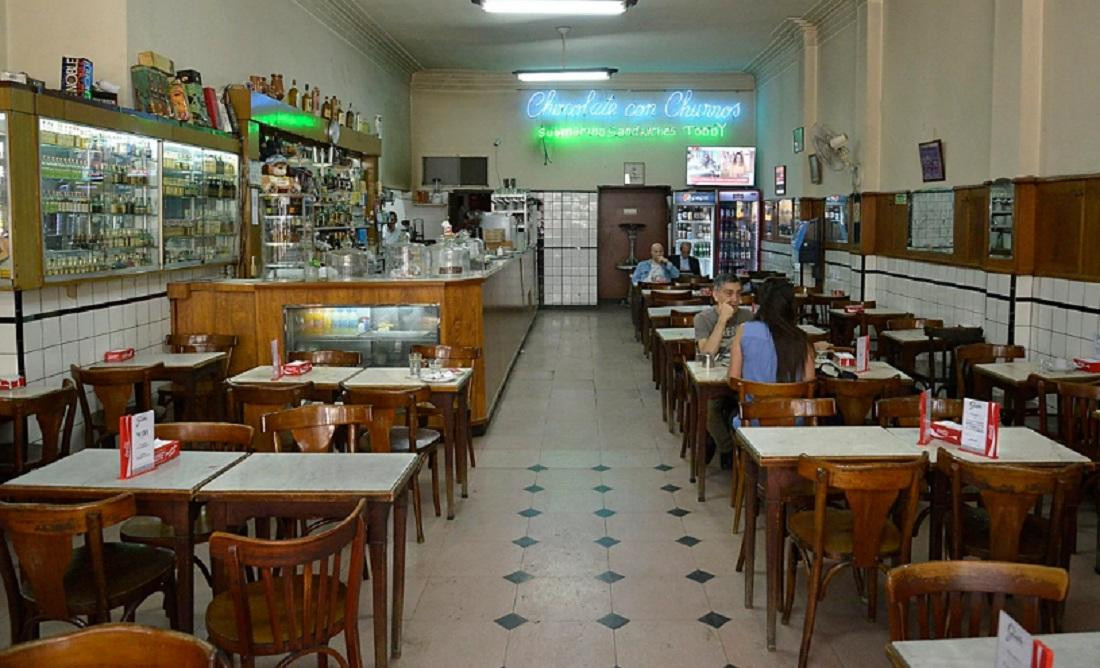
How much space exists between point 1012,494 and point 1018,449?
64 centimetres

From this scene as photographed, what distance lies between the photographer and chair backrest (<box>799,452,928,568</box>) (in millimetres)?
3590

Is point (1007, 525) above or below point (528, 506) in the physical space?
above

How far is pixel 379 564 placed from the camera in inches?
140

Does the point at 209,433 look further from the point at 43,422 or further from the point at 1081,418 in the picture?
the point at 1081,418

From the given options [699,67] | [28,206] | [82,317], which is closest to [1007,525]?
[28,206]

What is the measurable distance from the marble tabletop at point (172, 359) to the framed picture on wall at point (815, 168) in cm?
876

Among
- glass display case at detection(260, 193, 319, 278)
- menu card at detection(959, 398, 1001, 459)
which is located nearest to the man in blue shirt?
glass display case at detection(260, 193, 319, 278)

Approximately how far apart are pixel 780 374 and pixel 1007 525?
2.19 m

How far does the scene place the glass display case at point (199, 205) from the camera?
280 inches

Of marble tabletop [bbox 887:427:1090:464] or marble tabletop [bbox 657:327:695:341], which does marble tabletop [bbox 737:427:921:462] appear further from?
marble tabletop [bbox 657:327:695:341]

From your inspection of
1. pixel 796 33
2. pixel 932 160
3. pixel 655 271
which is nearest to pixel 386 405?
pixel 932 160

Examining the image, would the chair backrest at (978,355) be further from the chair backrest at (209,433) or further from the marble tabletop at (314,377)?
the chair backrest at (209,433)

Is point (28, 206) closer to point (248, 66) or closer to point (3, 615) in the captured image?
point (3, 615)

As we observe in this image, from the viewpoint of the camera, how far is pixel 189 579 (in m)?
3.59
